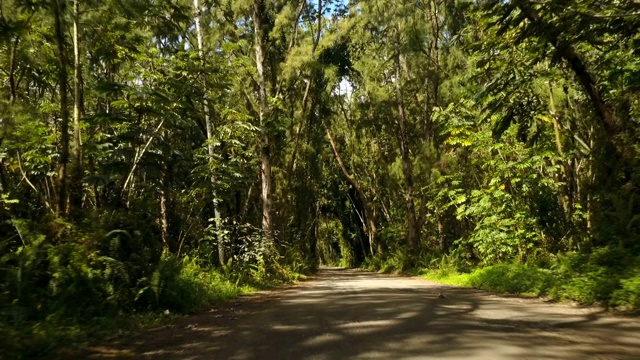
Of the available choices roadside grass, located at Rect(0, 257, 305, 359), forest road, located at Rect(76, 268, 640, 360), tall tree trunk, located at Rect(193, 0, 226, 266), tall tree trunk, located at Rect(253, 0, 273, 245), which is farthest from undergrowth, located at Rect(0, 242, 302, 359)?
tall tree trunk, located at Rect(253, 0, 273, 245)

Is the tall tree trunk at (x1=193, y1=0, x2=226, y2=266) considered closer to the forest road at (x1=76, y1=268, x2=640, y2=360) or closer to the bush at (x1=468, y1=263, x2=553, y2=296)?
→ the forest road at (x1=76, y1=268, x2=640, y2=360)

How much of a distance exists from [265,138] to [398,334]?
15833 millimetres

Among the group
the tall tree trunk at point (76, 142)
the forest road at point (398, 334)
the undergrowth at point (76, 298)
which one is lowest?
the forest road at point (398, 334)

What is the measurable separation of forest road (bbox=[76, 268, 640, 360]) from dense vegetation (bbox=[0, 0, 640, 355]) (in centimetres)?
129

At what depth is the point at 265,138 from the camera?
71.3 ft

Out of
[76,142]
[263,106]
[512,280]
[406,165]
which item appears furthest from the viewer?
[406,165]

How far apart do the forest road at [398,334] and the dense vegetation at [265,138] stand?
1.29 metres

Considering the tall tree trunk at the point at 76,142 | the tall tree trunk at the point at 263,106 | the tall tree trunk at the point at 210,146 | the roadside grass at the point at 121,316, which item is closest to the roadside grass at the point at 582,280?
the roadside grass at the point at 121,316

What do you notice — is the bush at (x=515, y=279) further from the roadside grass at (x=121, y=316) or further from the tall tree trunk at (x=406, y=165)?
the tall tree trunk at (x=406, y=165)

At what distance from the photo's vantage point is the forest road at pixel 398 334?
224 inches

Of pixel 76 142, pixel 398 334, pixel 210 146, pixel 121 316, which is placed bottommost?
pixel 398 334

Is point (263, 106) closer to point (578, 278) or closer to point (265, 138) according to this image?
point (265, 138)

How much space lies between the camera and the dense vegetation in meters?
9.17

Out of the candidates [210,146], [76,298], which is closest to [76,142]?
[76,298]
